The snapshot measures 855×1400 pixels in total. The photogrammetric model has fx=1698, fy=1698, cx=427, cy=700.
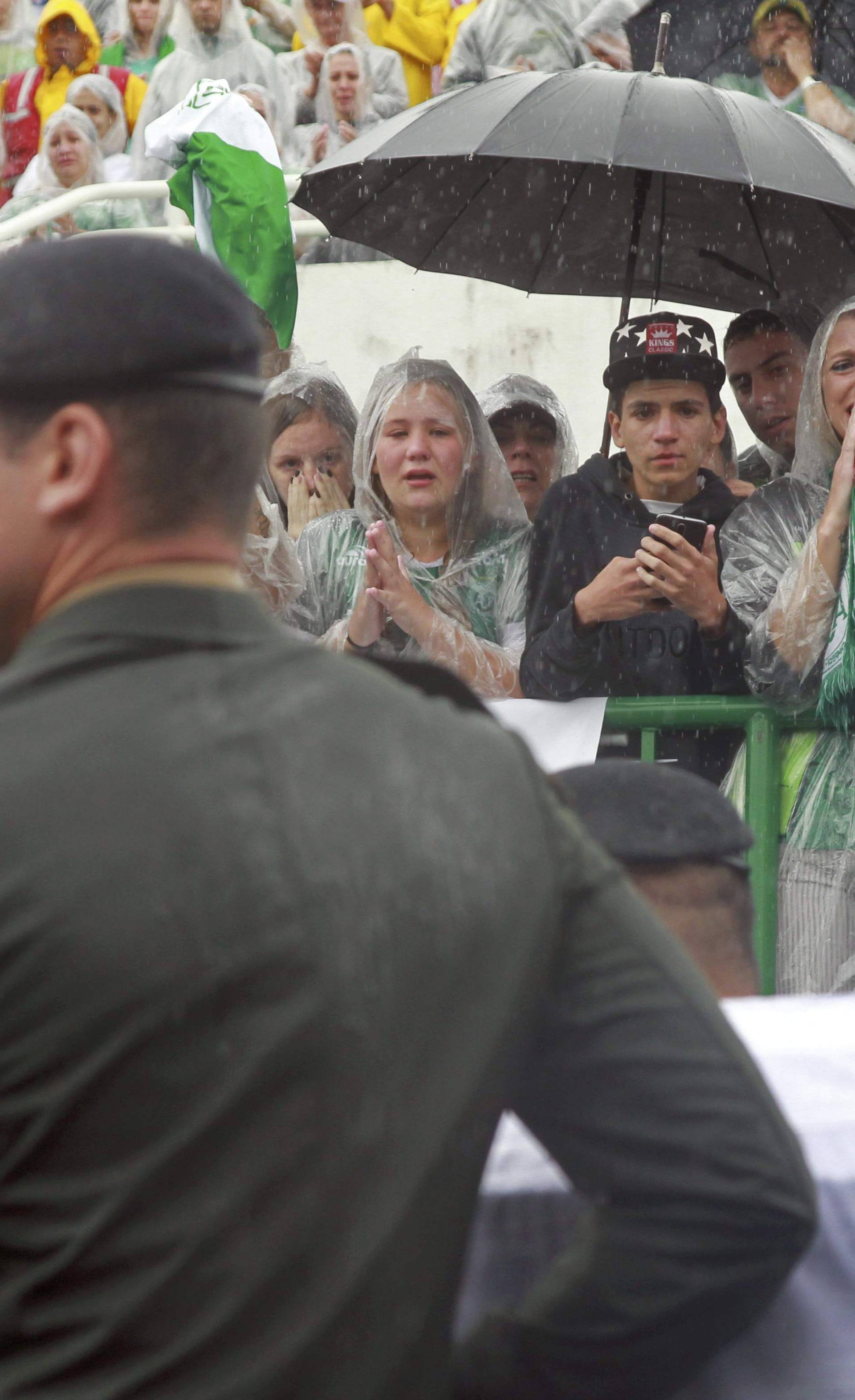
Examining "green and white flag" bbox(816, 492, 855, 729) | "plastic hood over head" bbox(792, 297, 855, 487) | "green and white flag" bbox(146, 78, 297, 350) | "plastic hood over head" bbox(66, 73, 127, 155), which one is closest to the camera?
"green and white flag" bbox(816, 492, 855, 729)

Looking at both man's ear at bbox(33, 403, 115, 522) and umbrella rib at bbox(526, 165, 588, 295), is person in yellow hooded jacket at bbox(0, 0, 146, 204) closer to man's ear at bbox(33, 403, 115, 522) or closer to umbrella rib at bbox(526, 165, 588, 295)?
umbrella rib at bbox(526, 165, 588, 295)

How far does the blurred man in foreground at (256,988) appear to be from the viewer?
996 mm

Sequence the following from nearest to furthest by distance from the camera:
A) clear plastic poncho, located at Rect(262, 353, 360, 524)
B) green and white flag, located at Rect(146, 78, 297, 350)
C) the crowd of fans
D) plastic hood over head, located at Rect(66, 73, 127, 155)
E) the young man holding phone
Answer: the young man holding phone, green and white flag, located at Rect(146, 78, 297, 350), clear plastic poncho, located at Rect(262, 353, 360, 524), the crowd of fans, plastic hood over head, located at Rect(66, 73, 127, 155)

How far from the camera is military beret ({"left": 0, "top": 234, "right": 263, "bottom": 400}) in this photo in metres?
1.10

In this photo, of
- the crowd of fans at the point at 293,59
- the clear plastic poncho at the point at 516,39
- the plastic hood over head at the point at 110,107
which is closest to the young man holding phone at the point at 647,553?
the crowd of fans at the point at 293,59

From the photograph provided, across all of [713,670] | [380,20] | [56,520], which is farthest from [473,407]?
[380,20]

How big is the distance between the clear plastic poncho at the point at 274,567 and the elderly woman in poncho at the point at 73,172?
405 centimetres

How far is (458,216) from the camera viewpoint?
16.5ft

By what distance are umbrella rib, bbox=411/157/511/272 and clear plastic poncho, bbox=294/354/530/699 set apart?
30.1 inches

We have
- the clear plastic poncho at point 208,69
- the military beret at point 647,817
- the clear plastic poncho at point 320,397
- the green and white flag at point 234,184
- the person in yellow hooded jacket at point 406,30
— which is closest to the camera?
the military beret at point 647,817

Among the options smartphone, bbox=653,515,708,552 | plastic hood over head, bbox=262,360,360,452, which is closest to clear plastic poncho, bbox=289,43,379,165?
plastic hood over head, bbox=262,360,360,452

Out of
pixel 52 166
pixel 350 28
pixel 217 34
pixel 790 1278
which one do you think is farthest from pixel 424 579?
pixel 217 34

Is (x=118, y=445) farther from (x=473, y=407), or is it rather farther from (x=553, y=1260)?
(x=473, y=407)

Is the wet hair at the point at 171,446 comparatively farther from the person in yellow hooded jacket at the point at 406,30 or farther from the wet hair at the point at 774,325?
the person in yellow hooded jacket at the point at 406,30
